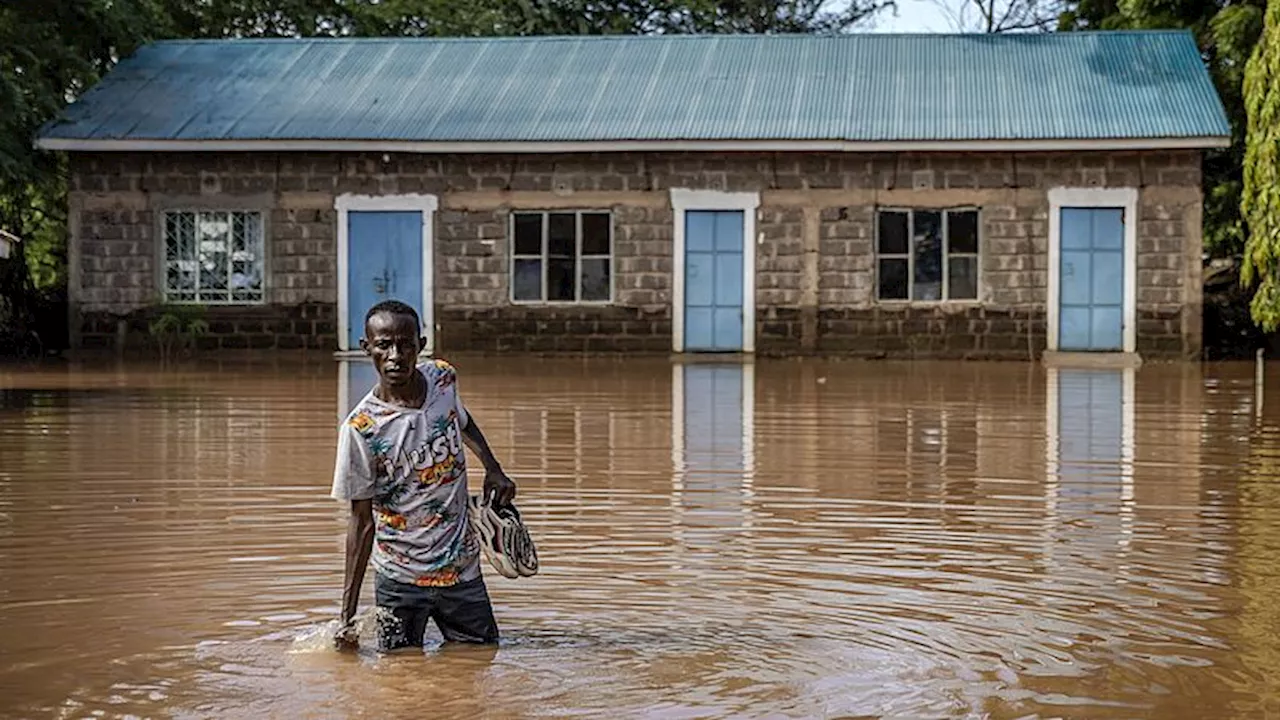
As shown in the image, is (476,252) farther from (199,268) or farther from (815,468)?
(815,468)

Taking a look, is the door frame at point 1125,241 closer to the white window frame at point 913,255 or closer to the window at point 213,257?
the white window frame at point 913,255

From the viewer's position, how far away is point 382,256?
24.9 metres

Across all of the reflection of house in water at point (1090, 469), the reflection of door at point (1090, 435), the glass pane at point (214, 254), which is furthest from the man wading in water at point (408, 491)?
the glass pane at point (214, 254)

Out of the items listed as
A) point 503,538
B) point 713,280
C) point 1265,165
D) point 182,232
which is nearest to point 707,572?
point 503,538

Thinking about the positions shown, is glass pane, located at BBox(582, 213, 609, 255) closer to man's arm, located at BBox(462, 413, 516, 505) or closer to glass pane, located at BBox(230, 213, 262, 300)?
glass pane, located at BBox(230, 213, 262, 300)

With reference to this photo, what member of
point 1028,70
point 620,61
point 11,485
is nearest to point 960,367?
point 1028,70

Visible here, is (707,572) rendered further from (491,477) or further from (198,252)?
(198,252)

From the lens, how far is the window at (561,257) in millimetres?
24922

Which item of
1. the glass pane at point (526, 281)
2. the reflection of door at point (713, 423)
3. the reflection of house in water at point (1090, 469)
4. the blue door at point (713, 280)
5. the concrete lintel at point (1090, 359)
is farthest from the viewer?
the glass pane at point (526, 281)

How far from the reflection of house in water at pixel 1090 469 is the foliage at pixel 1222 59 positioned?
8389mm

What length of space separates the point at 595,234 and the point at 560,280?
733 mm

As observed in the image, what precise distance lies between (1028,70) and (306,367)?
34.0 feet

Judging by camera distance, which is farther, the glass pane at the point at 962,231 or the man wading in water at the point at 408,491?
the glass pane at the point at 962,231

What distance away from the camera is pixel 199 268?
25500 mm
